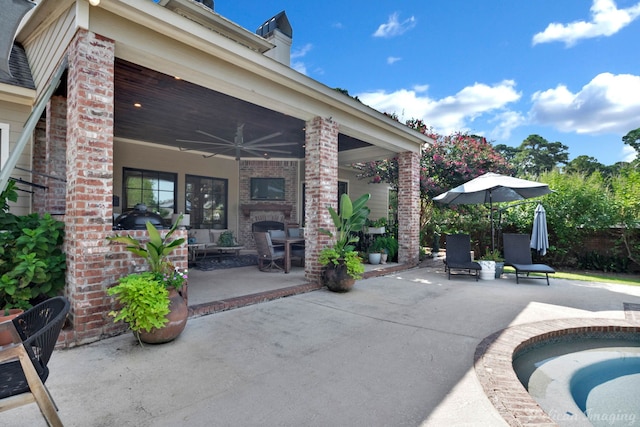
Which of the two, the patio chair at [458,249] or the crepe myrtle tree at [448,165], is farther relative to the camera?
the crepe myrtle tree at [448,165]

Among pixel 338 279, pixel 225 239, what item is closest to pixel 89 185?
pixel 338 279

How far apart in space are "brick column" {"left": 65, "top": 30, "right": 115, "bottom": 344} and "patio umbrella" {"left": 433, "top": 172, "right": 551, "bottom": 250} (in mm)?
6934

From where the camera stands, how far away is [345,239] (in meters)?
5.84

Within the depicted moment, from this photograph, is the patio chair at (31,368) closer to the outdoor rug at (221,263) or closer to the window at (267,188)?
the outdoor rug at (221,263)

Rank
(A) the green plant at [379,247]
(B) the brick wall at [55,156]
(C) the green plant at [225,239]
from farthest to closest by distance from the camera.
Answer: (C) the green plant at [225,239] < (A) the green plant at [379,247] < (B) the brick wall at [55,156]

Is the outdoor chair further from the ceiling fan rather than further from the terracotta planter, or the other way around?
the terracotta planter

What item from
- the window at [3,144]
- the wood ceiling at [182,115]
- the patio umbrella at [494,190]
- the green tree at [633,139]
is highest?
the green tree at [633,139]

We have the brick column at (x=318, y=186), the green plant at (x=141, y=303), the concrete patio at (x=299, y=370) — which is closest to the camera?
the concrete patio at (x=299, y=370)

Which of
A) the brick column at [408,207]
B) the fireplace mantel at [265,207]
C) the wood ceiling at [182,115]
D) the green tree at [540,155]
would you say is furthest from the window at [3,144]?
the green tree at [540,155]

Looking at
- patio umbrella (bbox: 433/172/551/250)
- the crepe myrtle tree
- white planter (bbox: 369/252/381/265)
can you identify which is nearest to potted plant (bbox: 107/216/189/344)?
white planter (bbox: 369/252/381/265)

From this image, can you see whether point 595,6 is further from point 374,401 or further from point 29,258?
point 29,258

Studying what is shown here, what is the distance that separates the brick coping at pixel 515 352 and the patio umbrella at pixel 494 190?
2.86 metres

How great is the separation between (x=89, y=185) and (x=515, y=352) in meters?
4.59

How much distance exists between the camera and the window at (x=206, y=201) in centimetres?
1000
